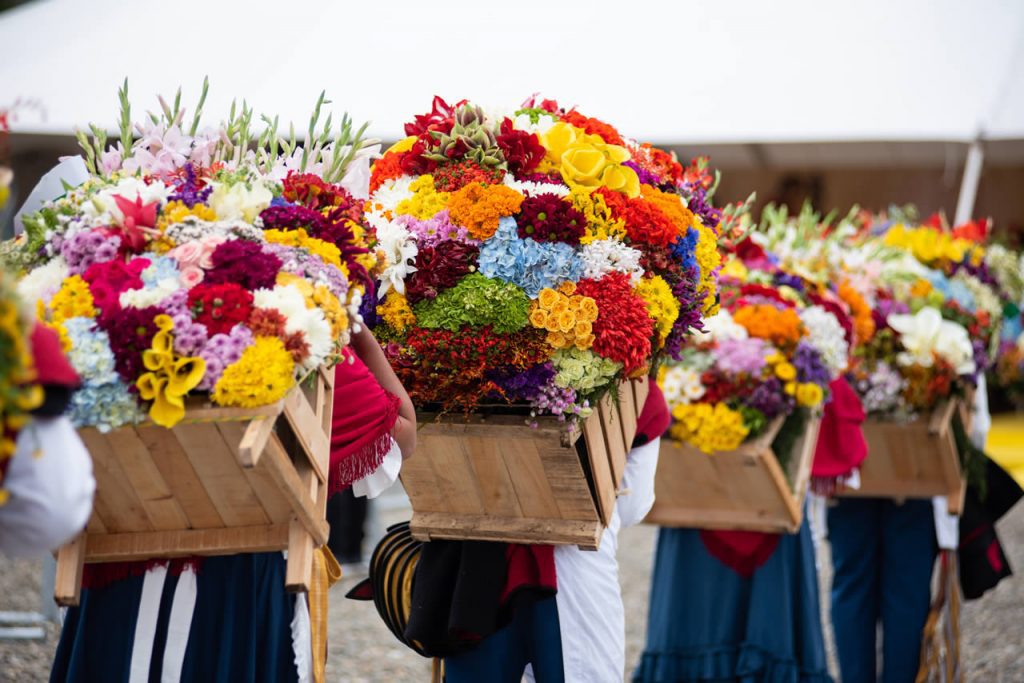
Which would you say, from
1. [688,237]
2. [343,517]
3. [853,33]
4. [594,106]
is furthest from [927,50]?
[688,237]

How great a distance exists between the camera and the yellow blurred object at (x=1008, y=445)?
544cm

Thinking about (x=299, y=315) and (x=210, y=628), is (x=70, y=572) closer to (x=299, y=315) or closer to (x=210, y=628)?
(x=210, y=628)

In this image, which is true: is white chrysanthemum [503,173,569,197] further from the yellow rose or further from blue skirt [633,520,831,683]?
blue skirt [633,520,831,683]

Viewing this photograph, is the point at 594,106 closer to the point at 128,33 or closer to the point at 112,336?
the point at 128,33

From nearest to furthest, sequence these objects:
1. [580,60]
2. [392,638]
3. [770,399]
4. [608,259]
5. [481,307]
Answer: [481,307]
[608,259]
[770,399]
[392,638]
[580,60]

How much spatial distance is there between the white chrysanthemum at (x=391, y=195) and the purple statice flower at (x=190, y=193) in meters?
0.61

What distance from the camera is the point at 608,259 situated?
263cm

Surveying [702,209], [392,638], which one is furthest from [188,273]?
[392,638]

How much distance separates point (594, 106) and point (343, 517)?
3658 millimetres

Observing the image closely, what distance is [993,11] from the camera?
873 cm

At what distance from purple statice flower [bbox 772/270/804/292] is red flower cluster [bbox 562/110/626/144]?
140cm

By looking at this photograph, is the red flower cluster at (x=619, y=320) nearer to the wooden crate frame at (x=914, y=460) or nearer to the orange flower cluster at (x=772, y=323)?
the orange flower cluster at (x=772, y=323)

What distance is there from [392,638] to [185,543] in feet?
11.4

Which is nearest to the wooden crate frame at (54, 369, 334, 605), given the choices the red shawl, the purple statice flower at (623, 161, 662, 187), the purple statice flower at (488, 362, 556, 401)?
the red shawl
